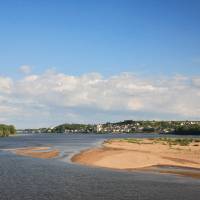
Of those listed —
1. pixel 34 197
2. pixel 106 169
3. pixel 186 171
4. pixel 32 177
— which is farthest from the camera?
pixel 106 169

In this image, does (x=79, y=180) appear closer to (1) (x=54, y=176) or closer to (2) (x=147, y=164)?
(1) (x=54, y=176)

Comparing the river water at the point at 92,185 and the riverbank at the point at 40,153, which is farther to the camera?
the riverbank at the point at 40,153

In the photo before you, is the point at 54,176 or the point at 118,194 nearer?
the point at 118,194

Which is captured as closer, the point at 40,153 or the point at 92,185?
the point at 92,185

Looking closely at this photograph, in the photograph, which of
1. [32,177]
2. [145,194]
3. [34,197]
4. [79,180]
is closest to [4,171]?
[32,177]

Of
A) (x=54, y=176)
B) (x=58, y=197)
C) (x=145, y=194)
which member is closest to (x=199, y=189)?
(x=145, y=194)

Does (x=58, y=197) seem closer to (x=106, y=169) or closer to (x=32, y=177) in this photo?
(x=32, y=177)

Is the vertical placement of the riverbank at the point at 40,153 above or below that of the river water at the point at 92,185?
above

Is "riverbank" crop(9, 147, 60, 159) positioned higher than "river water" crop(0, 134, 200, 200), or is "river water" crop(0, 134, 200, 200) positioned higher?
"riverbank" crop(9, 147, 60, 159)

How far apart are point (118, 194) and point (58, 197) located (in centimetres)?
436

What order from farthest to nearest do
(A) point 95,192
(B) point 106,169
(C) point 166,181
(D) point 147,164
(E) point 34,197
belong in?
(D) point 147,164 < (B) point 106,169 < (C) point 166,181 < (A) point 95,192 < (E) point 34,197

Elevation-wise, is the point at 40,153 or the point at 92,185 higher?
the point at 40,153

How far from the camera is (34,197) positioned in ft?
97.2

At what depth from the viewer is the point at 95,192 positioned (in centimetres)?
3177
